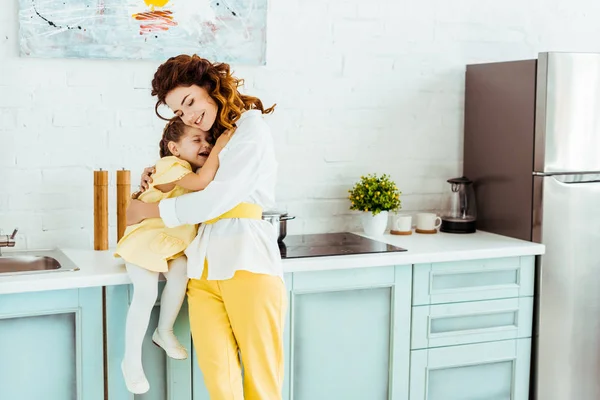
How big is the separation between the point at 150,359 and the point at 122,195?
0.63 m

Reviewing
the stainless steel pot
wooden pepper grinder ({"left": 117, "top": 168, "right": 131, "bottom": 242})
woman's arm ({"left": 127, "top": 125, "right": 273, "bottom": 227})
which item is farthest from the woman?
wooden pepper grinder ({"left": 117, "top": 168, "right": 131, "bottom": 242})

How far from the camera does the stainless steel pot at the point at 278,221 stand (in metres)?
2.75

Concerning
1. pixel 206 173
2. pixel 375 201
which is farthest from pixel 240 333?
pixel 375 201

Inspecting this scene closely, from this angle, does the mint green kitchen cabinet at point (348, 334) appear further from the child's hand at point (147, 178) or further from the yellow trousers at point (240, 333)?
the child's hand at point (147, 178)

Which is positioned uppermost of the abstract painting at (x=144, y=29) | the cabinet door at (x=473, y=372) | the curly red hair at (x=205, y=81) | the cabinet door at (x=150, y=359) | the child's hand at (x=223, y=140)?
the abstract painting at (x=144, y=29)

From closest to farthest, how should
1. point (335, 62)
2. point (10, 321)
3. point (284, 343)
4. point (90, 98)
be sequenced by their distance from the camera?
point (10, 321) → point (284, 343) → point (90, 98) → point (335, 62)

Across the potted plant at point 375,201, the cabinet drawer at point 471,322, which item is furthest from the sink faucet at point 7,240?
the cabinet drawer at point 471,322

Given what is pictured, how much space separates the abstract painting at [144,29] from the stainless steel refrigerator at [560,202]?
1.06 m

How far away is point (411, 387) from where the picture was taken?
2.81m

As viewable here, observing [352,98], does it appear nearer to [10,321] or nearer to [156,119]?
[156,119]

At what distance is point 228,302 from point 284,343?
0.38 metres

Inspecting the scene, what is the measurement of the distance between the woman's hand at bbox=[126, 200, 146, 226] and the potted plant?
1.00 meters

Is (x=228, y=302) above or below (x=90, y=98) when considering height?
below

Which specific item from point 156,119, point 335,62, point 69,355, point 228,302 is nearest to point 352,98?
point 335,62
